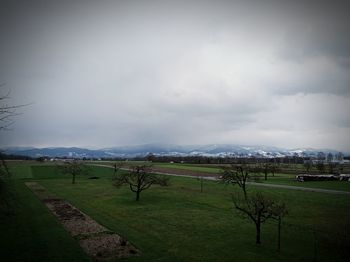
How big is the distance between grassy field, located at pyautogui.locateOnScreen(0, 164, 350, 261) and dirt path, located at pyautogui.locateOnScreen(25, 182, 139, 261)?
0.84 metres

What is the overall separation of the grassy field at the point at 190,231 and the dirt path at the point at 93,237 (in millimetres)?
844

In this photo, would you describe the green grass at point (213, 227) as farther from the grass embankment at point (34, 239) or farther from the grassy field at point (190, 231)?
the grass embankment at point (34, 239)

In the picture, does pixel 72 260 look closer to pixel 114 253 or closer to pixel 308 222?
pixel 114 253

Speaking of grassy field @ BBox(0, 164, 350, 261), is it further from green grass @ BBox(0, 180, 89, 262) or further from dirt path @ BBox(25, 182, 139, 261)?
dirt path @ BBox(25, 182, 139, 261)

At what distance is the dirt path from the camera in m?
22.8

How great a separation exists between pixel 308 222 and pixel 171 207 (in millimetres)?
16564

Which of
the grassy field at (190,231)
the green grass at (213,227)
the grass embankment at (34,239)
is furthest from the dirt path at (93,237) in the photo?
the green grass at (213,227)

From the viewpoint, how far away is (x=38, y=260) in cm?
2105

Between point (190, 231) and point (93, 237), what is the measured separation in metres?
8.58

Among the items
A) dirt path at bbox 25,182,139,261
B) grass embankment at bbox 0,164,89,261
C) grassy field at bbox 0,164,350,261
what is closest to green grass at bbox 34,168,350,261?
grassy field at bbox 0,164,350,261

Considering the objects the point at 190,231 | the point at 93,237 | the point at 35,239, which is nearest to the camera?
the point at 35,239

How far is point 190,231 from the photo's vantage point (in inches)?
1139

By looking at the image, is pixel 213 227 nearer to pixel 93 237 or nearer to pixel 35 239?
pixel 93 237

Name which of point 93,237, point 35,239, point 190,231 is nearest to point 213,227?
point 190,231
